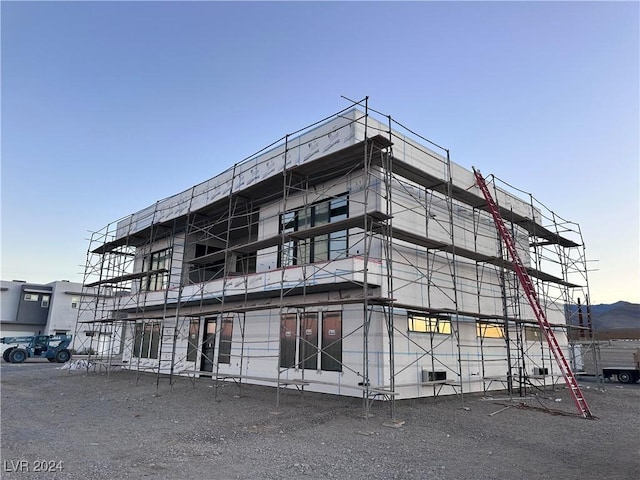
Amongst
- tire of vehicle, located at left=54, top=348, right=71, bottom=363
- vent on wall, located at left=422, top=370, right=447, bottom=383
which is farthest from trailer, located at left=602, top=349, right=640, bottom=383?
tire of vehicle, located at left=54, top=348, right=71, bottom=363

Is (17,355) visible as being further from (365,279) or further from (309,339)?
(365,279)

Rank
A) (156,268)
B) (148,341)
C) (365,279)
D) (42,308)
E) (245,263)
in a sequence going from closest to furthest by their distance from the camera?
1. (365,279)
2. (245,263)
3. (148,341)
4. (156,268)
5. (42,308)

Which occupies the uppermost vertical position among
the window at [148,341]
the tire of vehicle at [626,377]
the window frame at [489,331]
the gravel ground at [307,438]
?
the window frame at [489,331]

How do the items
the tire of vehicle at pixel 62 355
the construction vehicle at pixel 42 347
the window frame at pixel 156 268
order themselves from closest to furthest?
the window frame at pixel 156 268 < the construction vehicle at pixel 42 347 < the tire of vehicle at pixel 62 355

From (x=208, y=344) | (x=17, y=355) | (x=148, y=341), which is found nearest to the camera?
(x=208, y=344)

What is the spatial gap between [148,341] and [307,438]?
17.4 meters

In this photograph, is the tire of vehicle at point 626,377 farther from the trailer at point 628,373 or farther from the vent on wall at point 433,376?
the vent on wall at point 433,376

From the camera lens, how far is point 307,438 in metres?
8.06

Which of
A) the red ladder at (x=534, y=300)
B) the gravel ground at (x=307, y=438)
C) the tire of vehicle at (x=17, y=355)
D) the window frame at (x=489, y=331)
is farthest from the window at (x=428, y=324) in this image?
the tire of vehicle at (x=17, y=355)

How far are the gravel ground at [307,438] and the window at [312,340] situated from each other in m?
1.07

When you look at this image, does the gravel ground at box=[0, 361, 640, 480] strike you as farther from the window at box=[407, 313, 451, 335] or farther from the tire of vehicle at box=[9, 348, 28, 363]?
the tire of vehicle at box=[9, 348, 28, 363]

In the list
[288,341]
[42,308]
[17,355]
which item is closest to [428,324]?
[288,341]

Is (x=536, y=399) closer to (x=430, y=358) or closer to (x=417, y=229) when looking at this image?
(x=430, y=358)

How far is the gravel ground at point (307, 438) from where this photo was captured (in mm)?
6156
